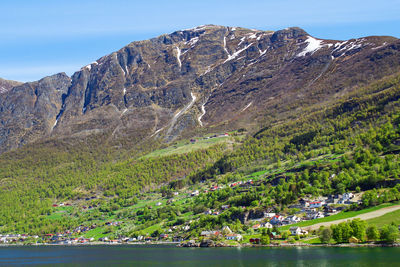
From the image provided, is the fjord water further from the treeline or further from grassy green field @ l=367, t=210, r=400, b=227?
grassy green field @ l=367, t=210, r=400, b=227

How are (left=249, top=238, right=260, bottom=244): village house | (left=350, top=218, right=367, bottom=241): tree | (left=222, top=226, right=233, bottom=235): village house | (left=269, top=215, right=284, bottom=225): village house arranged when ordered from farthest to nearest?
(left=222, top=226, right=233, bottom=235): village house, (left=269, top=215, right=284, bottom=225): village house, (left=249, top=238, right=260, bottom=244): village house, (left=350, top=218, right=367, bottom=241): tree

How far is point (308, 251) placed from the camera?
114 metres

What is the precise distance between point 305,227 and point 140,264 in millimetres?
58264

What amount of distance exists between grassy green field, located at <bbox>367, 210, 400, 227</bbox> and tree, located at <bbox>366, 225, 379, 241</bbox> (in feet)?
21.0

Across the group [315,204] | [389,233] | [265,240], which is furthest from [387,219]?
[315,204]

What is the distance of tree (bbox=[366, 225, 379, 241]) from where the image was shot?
382ft

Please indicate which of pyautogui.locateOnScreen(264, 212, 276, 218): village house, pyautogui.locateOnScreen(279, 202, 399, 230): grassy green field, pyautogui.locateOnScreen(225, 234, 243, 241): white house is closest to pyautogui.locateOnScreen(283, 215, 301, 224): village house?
pyautogui.locateOnScreen(279, 202, 399, 230): grassy green field

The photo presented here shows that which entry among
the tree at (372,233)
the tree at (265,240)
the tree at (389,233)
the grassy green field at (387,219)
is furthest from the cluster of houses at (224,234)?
the tree at (389,233)

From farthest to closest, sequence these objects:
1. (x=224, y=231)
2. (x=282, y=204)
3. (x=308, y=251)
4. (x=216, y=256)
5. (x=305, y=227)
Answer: (x=282, y=204)
(x=224, y=231)
(x=305, y=227)
(x=216, y=256)
(x=308, y=251)

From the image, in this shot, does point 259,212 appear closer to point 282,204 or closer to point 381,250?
point 282,204

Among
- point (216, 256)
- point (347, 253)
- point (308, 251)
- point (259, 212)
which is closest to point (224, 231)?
point (259, 212)

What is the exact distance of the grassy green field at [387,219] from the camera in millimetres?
123963

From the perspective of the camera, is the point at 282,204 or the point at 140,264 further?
the point at 282,204

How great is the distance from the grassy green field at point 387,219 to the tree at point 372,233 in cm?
639
